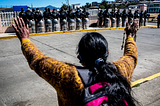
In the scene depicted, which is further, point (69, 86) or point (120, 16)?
point (120, 16)

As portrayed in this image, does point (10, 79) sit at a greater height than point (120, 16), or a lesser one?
lesser

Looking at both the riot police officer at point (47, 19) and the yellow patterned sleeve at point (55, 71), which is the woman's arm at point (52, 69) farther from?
the riot police officer at point (47, 19)

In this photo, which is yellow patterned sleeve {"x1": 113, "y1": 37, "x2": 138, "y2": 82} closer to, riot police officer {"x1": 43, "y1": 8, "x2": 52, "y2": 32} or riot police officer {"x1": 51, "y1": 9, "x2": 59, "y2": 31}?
riot police officer {"x1": 43, "y1": 8, "x2": 52, "y2": 32}

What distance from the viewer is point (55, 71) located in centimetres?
115

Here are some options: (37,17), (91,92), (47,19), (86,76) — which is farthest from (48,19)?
(91,92)

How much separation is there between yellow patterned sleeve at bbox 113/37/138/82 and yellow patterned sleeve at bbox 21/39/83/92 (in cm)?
41

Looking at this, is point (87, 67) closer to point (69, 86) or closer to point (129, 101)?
point (69, 86)

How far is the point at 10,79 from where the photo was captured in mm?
3854

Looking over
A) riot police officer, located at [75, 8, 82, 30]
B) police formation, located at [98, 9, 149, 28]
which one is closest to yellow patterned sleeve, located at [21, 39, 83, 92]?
riot police officer, located at [75, 8, 82, 30]

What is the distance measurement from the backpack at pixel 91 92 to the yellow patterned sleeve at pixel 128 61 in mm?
325

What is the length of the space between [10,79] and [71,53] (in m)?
2.68

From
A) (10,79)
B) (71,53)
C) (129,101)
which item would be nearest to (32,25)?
(71,53)

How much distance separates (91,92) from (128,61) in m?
0.60

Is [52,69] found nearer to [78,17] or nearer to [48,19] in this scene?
[48,19]
